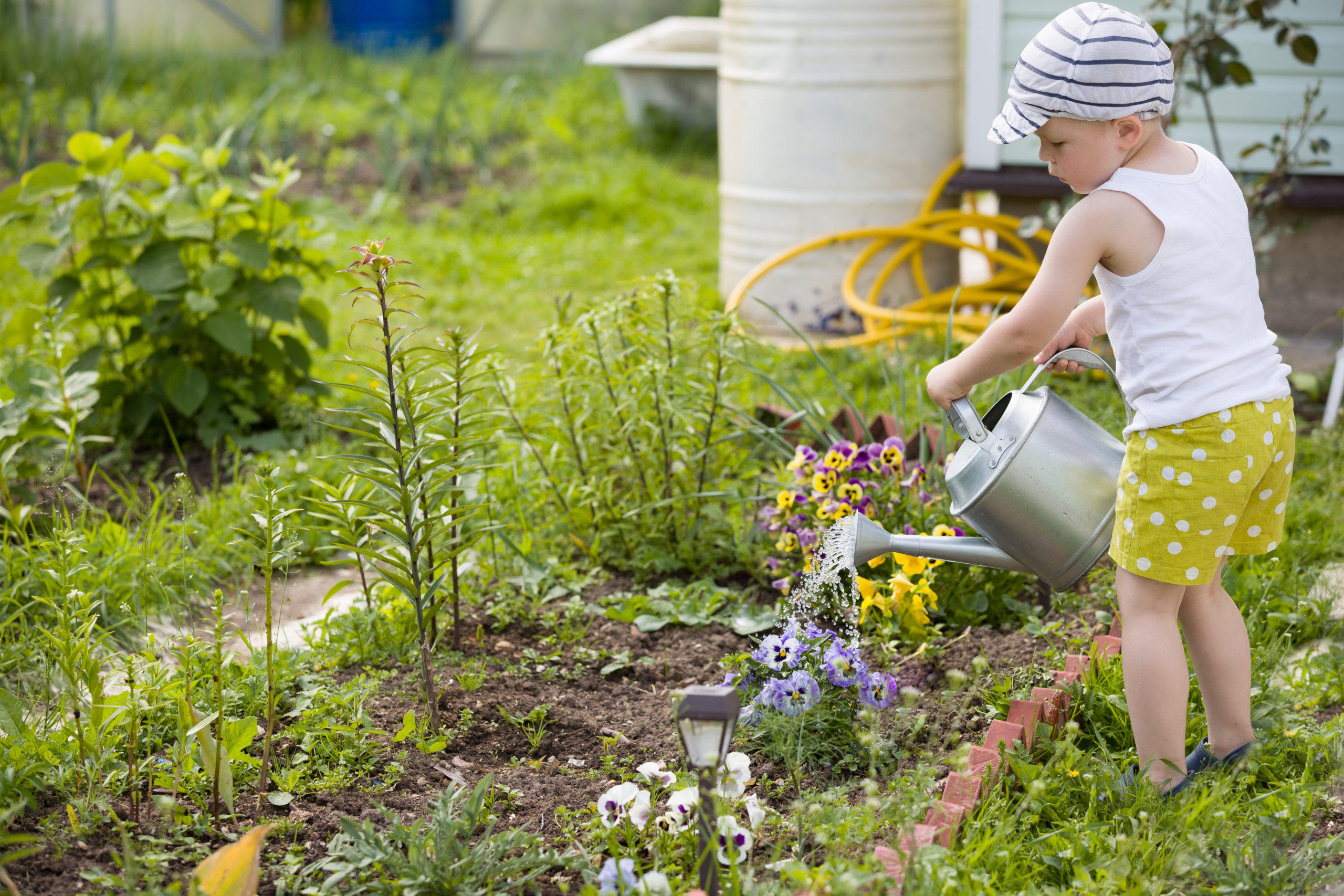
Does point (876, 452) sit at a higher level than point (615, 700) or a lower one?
higher

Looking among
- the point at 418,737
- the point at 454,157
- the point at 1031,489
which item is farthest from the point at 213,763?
the point at 454,157

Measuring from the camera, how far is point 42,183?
8.90 feet

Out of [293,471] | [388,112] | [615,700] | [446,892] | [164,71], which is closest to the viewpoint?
[446,892]

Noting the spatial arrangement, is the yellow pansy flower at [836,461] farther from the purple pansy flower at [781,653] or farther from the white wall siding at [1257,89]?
the white wall siding at [1257,89]

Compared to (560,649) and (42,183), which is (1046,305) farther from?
(42,183)

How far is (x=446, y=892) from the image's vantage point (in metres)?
1.38

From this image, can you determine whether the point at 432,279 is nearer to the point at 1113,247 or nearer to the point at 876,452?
the point at 876,452

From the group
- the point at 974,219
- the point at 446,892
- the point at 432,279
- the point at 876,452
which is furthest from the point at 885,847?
the point at 432,279

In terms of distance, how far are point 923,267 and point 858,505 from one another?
2.15 metres

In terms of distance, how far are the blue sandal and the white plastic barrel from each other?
2.58 m

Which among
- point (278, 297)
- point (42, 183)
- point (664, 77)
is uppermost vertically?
point (664, 77)

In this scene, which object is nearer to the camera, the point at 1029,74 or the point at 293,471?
the point at 1029,74

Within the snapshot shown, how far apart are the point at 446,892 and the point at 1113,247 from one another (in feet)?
3.89

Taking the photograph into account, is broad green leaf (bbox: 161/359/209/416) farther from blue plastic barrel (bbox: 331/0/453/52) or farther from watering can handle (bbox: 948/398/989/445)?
blue plastic barrel (bbox: 331/0/453/52)
